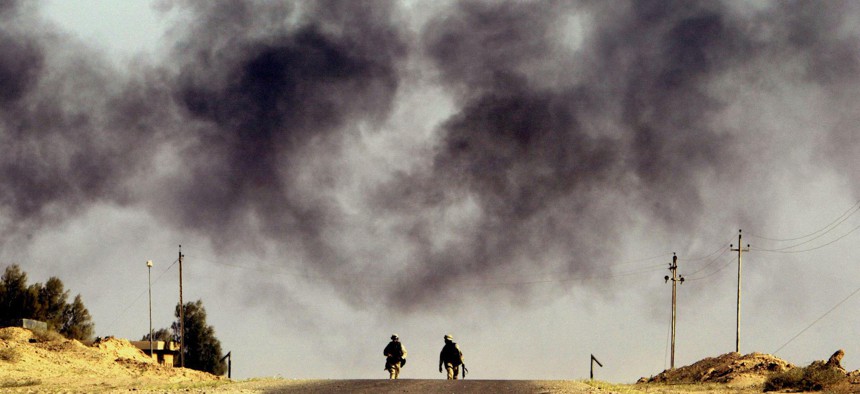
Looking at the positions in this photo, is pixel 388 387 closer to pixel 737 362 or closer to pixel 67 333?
pixel 737 362

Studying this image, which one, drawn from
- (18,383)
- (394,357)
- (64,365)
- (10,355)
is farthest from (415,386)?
(64,365)

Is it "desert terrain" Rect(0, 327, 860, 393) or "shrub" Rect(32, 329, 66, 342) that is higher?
"shrub" Rect(32, 329, 66, 342)

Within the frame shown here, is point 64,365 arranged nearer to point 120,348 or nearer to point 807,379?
point 120,348

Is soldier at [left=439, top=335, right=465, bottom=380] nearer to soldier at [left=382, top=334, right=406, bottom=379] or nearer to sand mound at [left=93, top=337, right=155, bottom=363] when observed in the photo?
soldier at [left=382, top=334, right=406, bottom=379]

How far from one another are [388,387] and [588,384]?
7.84 m

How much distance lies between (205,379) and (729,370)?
85.2 feet

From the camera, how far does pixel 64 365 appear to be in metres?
56.4

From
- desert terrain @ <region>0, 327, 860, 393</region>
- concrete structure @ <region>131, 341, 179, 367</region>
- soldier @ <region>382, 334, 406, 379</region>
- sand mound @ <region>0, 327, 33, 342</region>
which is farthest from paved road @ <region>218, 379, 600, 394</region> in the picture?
concrete structure @ <region>131, 341, 179, 367</region>

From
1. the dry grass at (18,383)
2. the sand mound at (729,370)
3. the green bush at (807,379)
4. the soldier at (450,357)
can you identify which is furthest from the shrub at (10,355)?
the green bush at (807,379)

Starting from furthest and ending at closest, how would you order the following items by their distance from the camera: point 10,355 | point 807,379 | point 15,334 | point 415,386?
point 15,334, point 10,355, point 807,379, point 415,386

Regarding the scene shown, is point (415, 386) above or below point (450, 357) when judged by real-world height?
below

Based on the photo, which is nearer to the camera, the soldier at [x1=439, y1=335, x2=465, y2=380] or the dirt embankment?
the soldier at [x1=439, y1=335, x2=465, y2=380]

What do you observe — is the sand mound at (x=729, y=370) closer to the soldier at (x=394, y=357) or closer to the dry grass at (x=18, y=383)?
the soldier at (x=394, y=357)

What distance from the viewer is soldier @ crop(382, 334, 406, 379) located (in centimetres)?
4231
